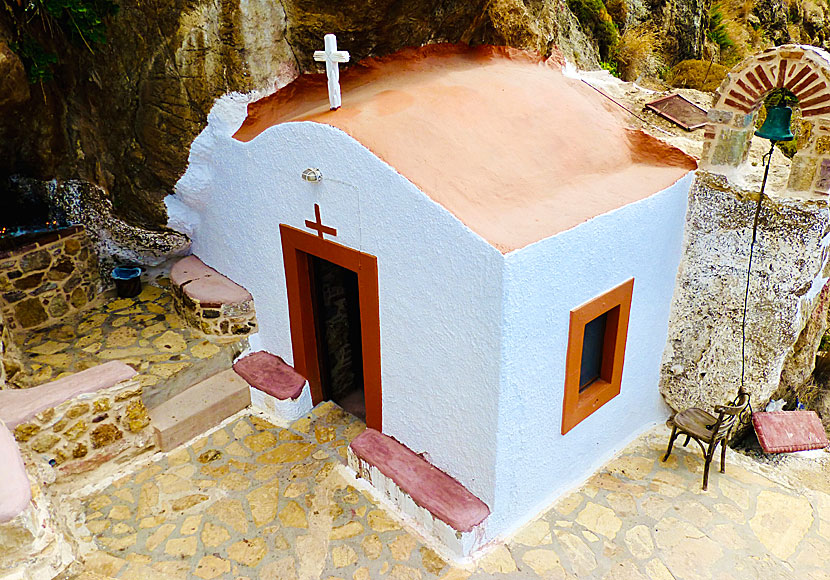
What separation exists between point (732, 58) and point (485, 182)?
994 centimetres

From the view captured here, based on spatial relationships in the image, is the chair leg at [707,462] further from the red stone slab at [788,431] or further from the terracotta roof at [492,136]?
the terracotta roof at [492,136]

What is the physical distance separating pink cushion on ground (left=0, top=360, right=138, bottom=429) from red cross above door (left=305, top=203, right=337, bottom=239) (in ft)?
6.48

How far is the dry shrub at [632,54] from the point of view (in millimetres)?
9539

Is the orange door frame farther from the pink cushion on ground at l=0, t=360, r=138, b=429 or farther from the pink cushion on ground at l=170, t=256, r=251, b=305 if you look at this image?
the pink cushion on ground at l=0, t=360, r=138, b=429

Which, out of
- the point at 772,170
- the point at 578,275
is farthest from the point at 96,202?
the point at 772,170

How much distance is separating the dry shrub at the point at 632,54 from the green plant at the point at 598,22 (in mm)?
197

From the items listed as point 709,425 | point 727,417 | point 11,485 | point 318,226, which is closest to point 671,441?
point 709,425

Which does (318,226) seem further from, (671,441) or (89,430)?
(671,441)

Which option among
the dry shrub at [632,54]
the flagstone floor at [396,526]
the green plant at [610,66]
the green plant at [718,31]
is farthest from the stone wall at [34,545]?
the green plant at [718,31]

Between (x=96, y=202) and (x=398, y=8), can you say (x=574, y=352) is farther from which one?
(x=96, y=202)

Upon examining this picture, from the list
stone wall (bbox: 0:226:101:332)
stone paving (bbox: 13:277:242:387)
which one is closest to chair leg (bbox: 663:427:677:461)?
stone paving (bbox: 13:277:242:387)

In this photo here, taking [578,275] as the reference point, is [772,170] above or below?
above

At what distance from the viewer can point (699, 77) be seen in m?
7.95

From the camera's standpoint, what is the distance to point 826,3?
45.6ft
